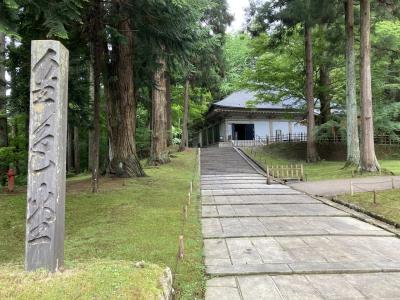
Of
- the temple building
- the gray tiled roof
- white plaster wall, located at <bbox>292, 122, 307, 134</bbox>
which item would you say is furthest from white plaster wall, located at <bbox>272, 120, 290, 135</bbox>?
the gray tiled roof

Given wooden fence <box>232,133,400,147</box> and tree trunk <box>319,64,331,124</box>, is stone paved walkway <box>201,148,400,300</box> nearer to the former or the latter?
wooden fence <box>232,133,400,147</box>

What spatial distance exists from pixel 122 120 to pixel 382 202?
346 inches

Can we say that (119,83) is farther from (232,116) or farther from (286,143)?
(232,116)

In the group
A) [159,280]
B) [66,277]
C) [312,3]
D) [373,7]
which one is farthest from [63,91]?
[373,7]

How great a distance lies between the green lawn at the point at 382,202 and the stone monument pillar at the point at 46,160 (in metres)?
6.77

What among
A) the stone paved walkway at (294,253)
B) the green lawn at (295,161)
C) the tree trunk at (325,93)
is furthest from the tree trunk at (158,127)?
the tree trunk at (325,93)

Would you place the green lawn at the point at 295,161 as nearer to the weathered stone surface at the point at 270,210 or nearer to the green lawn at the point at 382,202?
the green lawn at the point at 382,202

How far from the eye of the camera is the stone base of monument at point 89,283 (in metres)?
3.29

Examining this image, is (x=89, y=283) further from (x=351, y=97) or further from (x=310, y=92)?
(x=310, y=92)

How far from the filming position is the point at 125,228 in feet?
23.4

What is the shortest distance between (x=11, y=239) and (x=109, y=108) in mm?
8007

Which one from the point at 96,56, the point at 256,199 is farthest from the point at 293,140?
the point at 96,56

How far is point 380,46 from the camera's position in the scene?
67.0ft

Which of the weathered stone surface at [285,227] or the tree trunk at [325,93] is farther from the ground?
the tree trunk at [325,93]
